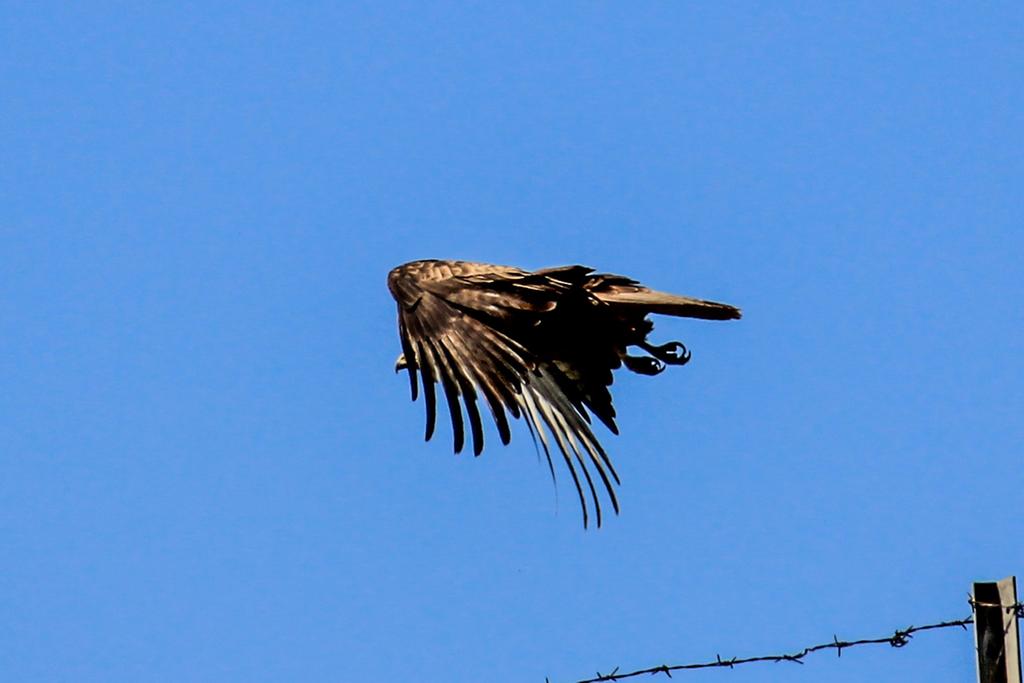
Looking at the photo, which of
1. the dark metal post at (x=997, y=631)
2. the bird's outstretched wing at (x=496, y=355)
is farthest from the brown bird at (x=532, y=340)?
the dark metal post at (x=997, y=631)

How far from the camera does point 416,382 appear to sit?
10.1 m

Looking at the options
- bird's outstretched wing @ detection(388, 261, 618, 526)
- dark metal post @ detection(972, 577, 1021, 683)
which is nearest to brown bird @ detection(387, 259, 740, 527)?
bird's outstretched wing @ detection(388, 261, 618, 526)

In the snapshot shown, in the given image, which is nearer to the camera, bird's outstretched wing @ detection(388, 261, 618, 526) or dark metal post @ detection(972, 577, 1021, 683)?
dark metal post @ detection(972, 577, 1021, 683)

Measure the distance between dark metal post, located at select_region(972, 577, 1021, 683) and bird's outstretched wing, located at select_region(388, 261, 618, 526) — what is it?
5.89 feet

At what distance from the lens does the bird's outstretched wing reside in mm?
9734

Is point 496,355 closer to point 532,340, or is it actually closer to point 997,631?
point 532,340

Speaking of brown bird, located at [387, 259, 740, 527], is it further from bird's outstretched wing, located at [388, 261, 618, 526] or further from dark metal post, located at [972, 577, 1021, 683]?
dark metal post, located at [972, 577, 1021, 683]

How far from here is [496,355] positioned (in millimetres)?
9992

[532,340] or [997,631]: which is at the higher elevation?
[532,340]

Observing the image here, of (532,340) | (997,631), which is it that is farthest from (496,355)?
(997,631)

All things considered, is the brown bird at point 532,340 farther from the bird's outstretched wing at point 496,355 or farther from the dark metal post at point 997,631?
the dark metal post at point 997,631

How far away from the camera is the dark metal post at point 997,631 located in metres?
8.12

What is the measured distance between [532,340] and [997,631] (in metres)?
3.41

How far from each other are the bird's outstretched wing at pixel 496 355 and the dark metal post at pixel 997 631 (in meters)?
1.80
